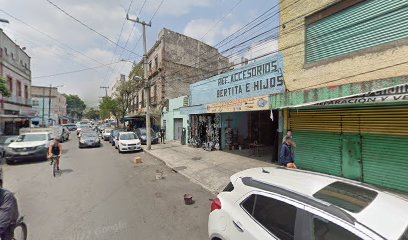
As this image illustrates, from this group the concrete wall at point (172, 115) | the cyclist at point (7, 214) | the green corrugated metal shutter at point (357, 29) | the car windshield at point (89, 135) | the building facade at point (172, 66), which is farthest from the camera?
the building facade at point (172, 66)

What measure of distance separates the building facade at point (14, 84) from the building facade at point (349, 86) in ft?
92.4

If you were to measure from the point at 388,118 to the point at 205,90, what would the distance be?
11.7m

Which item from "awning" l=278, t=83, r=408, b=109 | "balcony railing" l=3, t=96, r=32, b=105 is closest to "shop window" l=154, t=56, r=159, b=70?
"balcony railing" l=3, t=96, r=32, b=105

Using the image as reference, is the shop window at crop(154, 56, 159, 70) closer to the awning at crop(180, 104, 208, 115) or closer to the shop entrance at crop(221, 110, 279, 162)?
the awning at crop(180, 104, 208, 115)

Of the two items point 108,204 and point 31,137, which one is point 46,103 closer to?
point 31,137

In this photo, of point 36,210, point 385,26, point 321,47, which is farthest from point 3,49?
point 385,26

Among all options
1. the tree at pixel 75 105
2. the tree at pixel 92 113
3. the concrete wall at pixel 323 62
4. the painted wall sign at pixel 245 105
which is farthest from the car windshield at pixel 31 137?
the tree at pixel 92 113

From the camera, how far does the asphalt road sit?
472cm

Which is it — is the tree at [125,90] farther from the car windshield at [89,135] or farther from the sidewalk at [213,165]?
the sidewalk at [213,165]

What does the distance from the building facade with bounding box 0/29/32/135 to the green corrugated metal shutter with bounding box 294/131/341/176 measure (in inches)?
1118

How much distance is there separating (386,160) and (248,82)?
718 centimetres

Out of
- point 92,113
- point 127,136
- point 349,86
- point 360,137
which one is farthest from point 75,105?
point 349,86

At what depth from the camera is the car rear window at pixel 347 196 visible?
7.51 ft

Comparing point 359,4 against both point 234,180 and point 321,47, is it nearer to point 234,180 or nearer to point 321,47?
point 321,47
